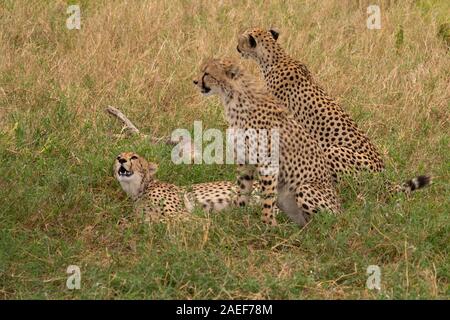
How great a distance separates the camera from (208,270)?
4418 millimetres

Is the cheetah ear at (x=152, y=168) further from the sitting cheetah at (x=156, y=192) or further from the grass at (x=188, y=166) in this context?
the grass at (x=188, y=166)

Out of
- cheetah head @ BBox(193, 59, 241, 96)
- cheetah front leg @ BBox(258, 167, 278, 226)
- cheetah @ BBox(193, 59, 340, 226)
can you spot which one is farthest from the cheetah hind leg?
cheetah head @ BBox(193, 59, 241, 96)

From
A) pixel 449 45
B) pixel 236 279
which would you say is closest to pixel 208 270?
pixel 236 279

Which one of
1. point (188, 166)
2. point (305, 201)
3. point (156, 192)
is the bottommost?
point (305, 201)

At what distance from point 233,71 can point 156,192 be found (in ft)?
2.47

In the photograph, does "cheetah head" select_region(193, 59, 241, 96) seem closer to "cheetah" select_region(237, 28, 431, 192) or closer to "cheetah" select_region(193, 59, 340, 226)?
"cheetah" select_region(193, 59, 340, 226)

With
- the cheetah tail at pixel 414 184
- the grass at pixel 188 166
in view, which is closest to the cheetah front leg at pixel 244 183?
the grass at pixel 188 166

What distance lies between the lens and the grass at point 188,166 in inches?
175

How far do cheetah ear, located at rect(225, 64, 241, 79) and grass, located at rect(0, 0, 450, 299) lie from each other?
66 cm

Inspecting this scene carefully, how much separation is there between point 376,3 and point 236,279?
14.7ft

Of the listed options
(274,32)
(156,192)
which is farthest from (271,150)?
(274,32)

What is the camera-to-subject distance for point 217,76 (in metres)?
5.34

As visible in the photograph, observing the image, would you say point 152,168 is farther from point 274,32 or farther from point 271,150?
point 274,32
